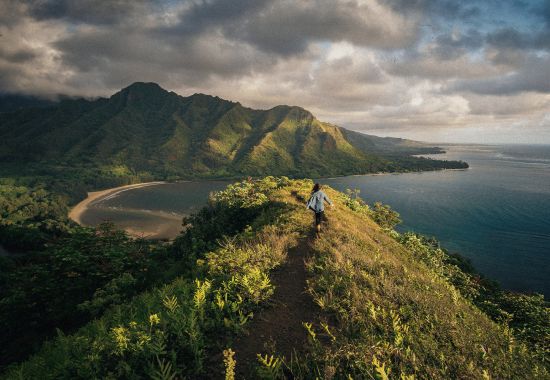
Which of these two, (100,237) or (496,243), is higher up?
(100,237)

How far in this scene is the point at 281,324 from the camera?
28.1ft

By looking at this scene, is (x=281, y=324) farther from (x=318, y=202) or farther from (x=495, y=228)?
(x=495, y=228)

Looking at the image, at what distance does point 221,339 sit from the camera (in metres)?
7.83

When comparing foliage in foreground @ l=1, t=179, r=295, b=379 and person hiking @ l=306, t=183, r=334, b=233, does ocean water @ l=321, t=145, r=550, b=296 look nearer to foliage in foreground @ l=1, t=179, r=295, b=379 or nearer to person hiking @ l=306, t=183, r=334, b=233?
person hiking @ l=306, t=183, r=334, b=233

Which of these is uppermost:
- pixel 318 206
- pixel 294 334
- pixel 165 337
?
pixel 318 206

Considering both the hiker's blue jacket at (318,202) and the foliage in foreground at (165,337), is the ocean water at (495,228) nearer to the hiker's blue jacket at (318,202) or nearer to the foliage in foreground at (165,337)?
the hiker's blue jacket at (318,202)

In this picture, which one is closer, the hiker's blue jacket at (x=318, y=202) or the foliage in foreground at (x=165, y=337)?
the foliage in foreground at (x=165, y=337)

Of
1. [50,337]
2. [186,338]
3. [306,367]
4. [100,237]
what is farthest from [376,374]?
[100,237]

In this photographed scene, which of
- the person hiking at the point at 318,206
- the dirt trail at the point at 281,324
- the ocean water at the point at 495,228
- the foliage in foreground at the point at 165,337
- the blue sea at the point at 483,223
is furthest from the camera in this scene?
the blue sea at the point at 483,223

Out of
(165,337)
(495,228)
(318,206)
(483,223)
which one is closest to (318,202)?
(318,206)

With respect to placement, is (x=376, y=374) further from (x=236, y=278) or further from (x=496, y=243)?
(x=496, y=243)

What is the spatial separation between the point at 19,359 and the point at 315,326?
1750 cm

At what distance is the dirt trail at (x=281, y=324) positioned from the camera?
24.0 ft

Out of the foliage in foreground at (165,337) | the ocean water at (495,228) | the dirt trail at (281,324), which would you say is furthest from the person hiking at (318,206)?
the ocean water at (495,228)
